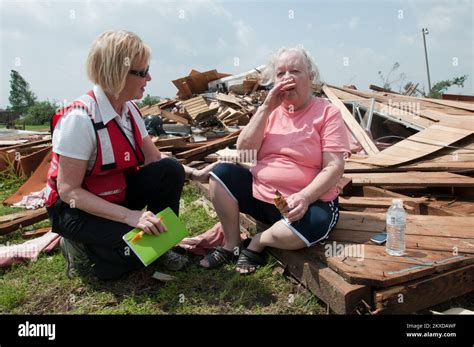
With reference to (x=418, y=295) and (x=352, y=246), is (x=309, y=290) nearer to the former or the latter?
(x=352, y=246)

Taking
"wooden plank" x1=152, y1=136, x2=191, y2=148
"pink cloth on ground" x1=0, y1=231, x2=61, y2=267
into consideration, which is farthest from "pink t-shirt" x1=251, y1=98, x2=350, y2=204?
"wooden plank" x1=152, y1=136, x2=191, y2=148

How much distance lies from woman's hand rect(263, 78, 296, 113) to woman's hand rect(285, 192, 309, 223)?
0.71m

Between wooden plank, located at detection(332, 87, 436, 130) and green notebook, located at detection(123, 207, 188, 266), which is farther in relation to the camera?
wooden plank, located at detection(332, 87, 436, 130)

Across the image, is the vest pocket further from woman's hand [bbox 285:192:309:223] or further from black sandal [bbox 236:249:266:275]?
woman's hand [bbox 285:192:309:223]

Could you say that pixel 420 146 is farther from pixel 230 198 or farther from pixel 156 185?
pixel 156 185

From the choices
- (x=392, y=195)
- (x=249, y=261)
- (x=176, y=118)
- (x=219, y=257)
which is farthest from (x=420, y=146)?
(x=176, y=118)

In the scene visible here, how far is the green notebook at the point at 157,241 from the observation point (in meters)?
2.18

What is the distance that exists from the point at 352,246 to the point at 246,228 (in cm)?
109

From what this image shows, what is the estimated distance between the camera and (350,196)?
3.70 m

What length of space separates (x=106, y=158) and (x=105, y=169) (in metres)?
0.08

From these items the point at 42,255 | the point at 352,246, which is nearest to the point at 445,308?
the point at 352,246

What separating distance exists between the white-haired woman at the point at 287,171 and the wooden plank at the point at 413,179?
1339mm

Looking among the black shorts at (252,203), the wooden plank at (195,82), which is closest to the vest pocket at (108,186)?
the black shorts at (252,203)

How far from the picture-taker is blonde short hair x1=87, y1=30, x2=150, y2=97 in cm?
212
